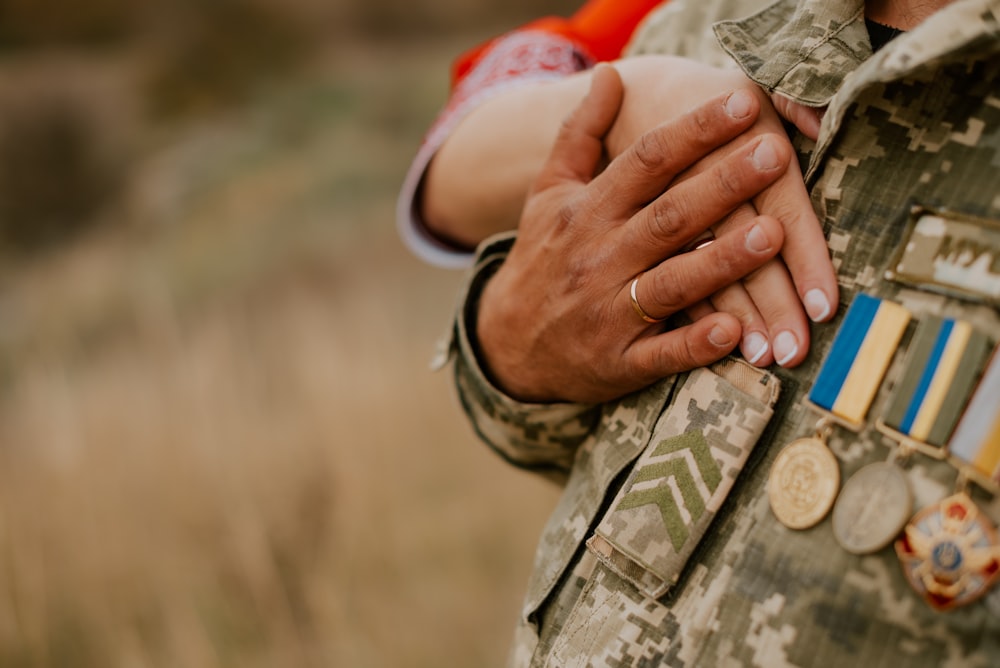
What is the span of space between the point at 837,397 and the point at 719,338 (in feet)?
0.35

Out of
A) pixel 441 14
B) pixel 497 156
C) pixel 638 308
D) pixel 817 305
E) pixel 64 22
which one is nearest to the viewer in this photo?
pixel 817 305

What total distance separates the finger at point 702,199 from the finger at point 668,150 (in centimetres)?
3

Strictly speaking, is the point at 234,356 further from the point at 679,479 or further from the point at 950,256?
the point at 950,256

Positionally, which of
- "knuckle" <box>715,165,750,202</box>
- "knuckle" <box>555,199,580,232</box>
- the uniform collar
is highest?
the uniform collar

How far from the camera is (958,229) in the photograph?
0.56 meters

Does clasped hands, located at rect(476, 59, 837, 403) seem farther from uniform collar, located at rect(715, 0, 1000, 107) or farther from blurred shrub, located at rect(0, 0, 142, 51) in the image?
blurred shrub, located at rect(0, 0, 142, 51)

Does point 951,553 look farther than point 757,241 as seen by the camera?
No

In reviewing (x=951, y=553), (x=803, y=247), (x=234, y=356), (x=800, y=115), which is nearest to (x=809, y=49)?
(x=800, y=115)

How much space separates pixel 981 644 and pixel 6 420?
8.77 feet

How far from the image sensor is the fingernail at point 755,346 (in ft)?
2.12

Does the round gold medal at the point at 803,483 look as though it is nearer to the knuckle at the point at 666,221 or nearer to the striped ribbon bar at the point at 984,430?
the striped ribbon bar at the point at 984,430

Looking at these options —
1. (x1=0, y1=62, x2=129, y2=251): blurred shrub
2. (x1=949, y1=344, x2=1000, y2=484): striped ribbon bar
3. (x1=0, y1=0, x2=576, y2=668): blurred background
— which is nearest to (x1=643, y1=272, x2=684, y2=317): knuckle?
(x1=949, y1=344, x2=1000, y2=484): striped ribbon bar

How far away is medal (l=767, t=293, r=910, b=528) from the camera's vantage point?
0.57 meters

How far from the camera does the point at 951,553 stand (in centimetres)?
51
